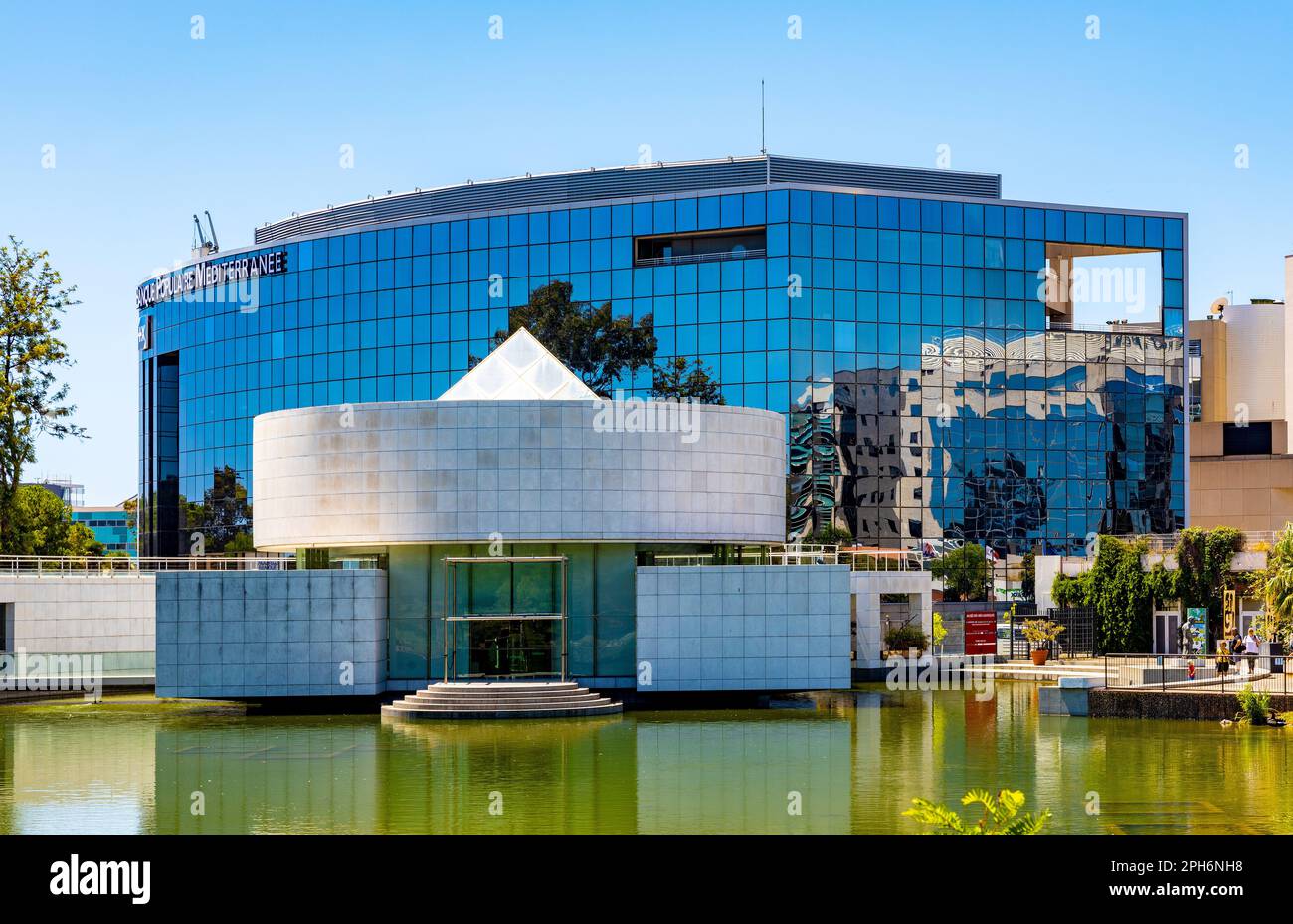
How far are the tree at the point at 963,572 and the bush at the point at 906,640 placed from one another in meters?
22.1

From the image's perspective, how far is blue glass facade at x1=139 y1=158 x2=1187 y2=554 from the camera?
256 ft

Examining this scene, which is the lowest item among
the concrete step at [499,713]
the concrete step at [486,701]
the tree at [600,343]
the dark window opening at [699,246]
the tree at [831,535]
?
the concrete step at [499,713]

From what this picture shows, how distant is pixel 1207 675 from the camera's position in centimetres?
4356

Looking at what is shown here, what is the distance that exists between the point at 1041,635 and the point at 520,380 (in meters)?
23.6

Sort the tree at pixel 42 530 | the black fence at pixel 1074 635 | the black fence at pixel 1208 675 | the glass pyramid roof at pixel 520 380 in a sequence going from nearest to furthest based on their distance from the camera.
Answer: the black fence at pixel 1208 675 < the glass pyramid roof at pixel 520 380 < the black fence at pixel 1074 635 < the tree at pixel 42 530

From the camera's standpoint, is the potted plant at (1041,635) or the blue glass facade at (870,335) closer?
the potted plant at (1041,635)

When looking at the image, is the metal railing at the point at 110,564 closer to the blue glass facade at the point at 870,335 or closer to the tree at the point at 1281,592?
the blue glass facade at the point at 870,335

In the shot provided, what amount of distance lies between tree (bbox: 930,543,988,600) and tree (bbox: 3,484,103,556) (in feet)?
140

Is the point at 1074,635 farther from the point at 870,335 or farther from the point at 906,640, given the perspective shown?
the point at 870,335

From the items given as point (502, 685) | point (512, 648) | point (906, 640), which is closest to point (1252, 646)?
point (906, 640)

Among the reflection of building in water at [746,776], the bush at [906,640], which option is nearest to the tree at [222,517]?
the bush at [906,640]

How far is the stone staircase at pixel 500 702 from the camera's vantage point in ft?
133

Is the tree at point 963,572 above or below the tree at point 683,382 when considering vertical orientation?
below

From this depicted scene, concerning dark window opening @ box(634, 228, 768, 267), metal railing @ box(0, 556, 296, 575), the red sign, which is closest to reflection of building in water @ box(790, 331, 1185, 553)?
dark window opening @ box(634, 228, 768, 267)
